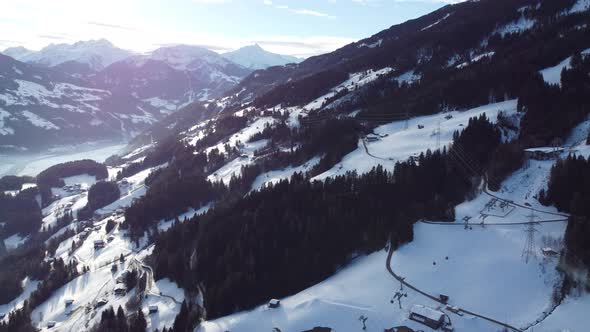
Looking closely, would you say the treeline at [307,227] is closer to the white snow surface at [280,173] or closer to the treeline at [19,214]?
the white snow surface at [280,173]

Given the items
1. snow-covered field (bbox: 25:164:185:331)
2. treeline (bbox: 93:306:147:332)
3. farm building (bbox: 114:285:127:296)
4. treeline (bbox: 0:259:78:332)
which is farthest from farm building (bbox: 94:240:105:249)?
treeline (bbox: 93:306:147:332)

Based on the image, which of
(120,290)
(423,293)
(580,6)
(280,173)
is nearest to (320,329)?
(423,293)

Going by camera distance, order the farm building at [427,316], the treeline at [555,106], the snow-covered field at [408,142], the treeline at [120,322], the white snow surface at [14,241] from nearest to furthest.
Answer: the farm building at [427,316], the treeline at [120,322], the treeline at [555,106], the snow-covered field at [408,142], the white snow surface at [14,241]

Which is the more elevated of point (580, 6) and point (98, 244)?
point (580, 6)

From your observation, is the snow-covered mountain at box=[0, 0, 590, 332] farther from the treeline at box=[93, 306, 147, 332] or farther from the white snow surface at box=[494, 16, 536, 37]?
the white snow surface at box=[494, 16, 536, 37]

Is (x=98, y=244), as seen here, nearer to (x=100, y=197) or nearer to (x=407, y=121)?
(x=100, y=197)

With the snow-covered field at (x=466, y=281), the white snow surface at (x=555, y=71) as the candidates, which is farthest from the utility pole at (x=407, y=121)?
the snow-covered field at (x=466, y=281)

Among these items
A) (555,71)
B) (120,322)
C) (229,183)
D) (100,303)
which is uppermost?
(555,71)
